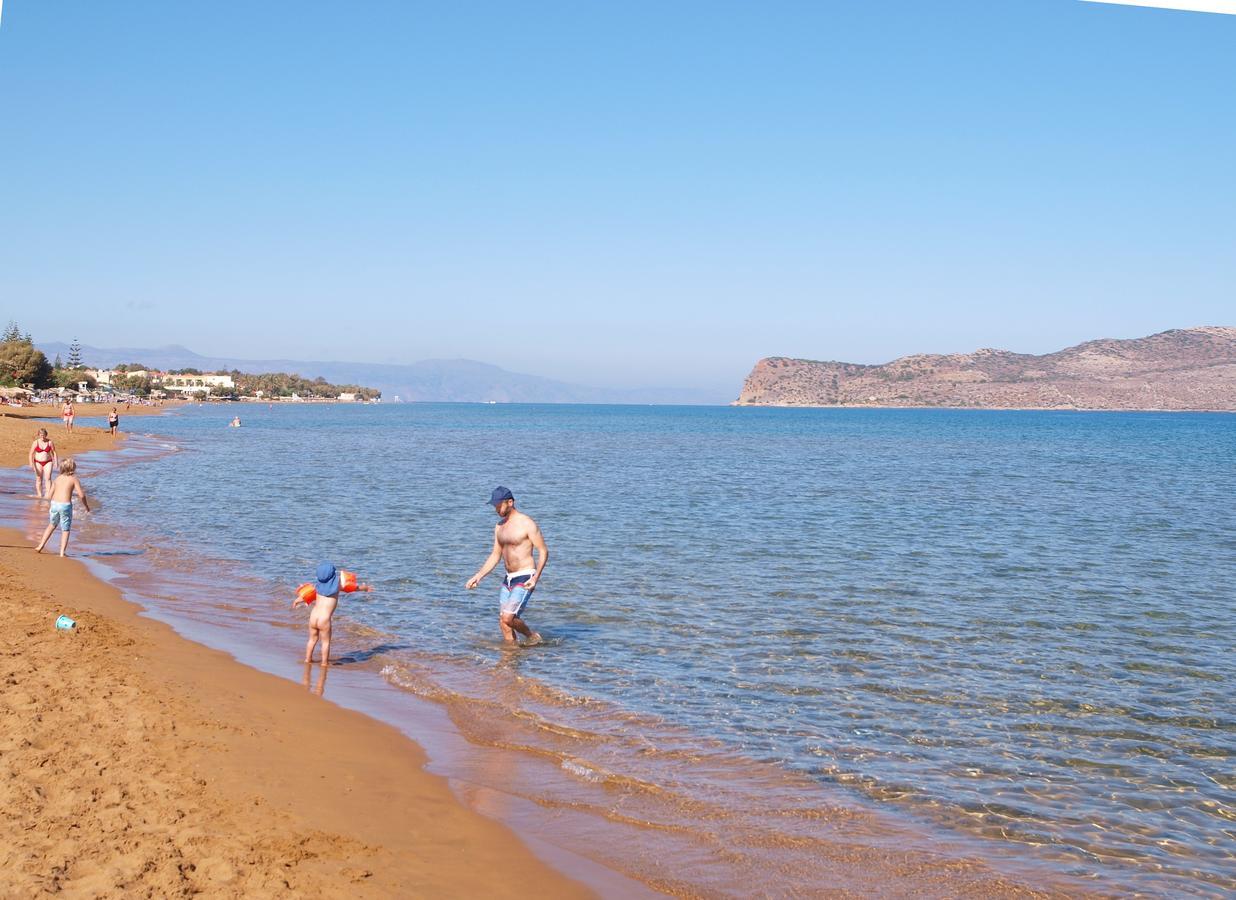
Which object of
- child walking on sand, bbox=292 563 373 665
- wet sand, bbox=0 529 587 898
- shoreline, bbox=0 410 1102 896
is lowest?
shoreline, bbox=0 410 1102 896

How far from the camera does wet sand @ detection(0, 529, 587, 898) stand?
537 cm

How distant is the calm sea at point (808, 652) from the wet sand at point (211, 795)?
Result: 1023mm

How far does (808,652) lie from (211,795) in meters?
7.53

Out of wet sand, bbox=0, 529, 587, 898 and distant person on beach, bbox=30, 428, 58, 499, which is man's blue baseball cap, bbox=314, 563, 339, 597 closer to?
wet sand, bbox=0, 529, 587, 898

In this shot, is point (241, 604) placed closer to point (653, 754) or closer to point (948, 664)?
point (653, 754)

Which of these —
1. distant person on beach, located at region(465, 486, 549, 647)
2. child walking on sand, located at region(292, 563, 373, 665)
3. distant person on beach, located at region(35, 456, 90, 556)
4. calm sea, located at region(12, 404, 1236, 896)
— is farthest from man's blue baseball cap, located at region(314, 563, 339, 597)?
distant person on beach, located at region(35, 456, 90, 556)

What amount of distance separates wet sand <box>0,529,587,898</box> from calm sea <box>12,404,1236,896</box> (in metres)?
1.02

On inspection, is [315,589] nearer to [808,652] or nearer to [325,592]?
[325,592]

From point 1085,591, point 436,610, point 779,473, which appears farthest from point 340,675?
point 779,473

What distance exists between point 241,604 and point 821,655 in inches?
331

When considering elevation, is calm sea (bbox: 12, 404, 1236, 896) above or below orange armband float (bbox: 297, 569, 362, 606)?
below

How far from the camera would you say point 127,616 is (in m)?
12.4

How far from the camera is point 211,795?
257 inches

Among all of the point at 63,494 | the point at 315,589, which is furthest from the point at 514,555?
the point at 63,494
